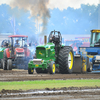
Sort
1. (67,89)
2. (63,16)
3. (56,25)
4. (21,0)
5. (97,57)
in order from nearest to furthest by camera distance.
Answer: (67,89) < (97,57) < (21,0) < (56,25) < (63,16)

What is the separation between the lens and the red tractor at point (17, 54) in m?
22.5

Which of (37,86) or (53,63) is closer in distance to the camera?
(37,86)

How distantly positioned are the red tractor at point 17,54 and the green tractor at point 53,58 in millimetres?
3649

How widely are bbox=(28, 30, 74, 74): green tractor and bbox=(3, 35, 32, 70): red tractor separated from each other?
3.65 metres

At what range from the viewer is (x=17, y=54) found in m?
22.8

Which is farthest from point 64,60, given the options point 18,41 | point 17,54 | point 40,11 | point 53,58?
point 40,11

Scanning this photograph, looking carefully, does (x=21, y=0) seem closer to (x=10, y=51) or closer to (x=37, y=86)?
(x=10, y=51)

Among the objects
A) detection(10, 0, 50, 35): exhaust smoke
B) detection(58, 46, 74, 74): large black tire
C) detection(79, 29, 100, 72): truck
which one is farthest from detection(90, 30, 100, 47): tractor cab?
detection(10, 0, 50, 35): exhaust smoke

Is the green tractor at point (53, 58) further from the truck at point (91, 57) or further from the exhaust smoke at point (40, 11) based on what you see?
the exhaust smoke at point (40, 11)

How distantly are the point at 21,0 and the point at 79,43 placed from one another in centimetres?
2003

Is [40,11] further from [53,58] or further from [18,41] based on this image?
[53,58]

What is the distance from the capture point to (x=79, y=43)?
58469 millimetres

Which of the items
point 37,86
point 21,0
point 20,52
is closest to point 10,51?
point 20,52

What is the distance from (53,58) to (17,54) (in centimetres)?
480
